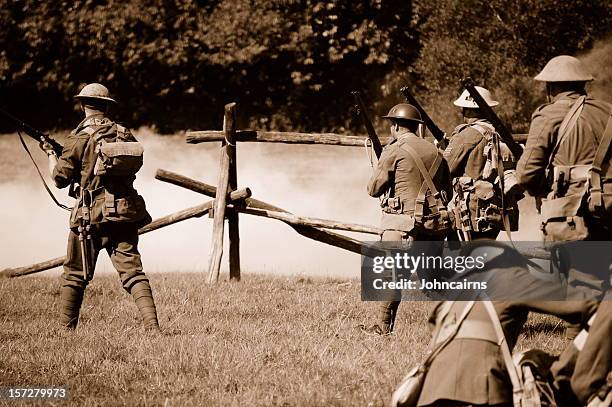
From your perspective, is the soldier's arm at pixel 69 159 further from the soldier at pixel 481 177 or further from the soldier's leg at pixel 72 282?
the soldier at pixel 481 177

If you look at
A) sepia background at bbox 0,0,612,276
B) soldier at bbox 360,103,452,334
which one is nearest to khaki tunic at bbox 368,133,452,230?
soldier at bbox 360,103,452,334

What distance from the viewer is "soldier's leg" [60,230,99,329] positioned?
8.87 metres

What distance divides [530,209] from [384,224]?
10040mm

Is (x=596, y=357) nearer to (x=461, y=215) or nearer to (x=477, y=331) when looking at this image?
(x=477, y=331)

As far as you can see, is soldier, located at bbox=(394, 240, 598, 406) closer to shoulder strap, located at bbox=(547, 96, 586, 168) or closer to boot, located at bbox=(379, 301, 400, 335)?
shoulder strap, located at bbox=(547, 96, 586, 168)

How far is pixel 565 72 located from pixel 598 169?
817 mm

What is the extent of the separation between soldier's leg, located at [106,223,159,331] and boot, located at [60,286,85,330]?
0.47m

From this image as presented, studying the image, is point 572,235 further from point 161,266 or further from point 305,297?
point 161,266

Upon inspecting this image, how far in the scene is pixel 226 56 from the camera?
70.2ft

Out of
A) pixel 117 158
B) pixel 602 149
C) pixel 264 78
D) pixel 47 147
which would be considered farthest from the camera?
pixel 264 78

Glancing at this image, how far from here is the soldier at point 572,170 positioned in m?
6.66

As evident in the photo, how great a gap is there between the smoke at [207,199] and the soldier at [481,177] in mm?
4844

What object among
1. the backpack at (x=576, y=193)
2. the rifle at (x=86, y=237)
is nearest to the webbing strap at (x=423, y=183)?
the backpack at (x=576, y=193)

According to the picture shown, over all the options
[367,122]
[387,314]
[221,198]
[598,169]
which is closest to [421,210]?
[387,314]
